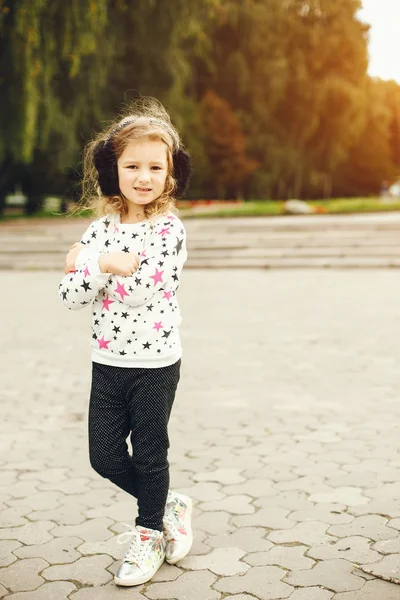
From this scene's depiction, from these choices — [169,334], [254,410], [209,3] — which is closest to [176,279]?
[169,334]

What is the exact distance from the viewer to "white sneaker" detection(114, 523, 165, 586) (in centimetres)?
259

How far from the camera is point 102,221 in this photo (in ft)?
8.71

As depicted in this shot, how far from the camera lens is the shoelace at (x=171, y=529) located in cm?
277

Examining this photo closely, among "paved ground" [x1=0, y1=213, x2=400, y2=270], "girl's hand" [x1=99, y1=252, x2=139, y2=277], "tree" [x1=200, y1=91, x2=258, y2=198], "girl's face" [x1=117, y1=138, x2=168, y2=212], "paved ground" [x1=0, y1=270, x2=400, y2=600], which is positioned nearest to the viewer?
"girl's hand" [x1=99, y1=252, x2=139, y2=277]

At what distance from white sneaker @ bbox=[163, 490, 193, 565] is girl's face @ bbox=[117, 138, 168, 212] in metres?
1.06

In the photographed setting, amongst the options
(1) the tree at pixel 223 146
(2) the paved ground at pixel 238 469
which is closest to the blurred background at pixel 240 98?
(1) the tree at pixel 223 146

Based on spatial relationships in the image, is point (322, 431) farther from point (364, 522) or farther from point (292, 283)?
point (292, 283)

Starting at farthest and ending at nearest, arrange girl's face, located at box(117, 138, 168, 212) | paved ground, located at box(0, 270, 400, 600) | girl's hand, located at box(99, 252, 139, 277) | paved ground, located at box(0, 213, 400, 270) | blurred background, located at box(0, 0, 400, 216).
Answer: blurred background, located at box(0, 0, 400, 216)
paved ground, located at box(0, 213, 400, 270)
paved ground, located at box(0, 270, 400, 600)
girl's face, located at box(117, 138, 168, 212)
girl's hand, located at box(99, 252, 139, 277)

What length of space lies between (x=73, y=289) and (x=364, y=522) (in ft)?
4.86

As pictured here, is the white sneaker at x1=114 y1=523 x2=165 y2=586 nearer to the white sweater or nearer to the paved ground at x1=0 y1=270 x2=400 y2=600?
the paved ground at x1=0 y1=270 x2=400 y2=600

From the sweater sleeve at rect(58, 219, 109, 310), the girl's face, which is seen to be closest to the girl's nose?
the girl's face

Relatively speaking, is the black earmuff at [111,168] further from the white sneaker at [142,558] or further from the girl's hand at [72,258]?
the white sneaker at [142,558]

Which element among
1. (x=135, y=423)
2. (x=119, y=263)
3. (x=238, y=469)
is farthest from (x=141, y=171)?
(x=238, y=469)

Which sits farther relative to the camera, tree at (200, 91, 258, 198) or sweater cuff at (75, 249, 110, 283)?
tree at (200, 91, 258, 198)
